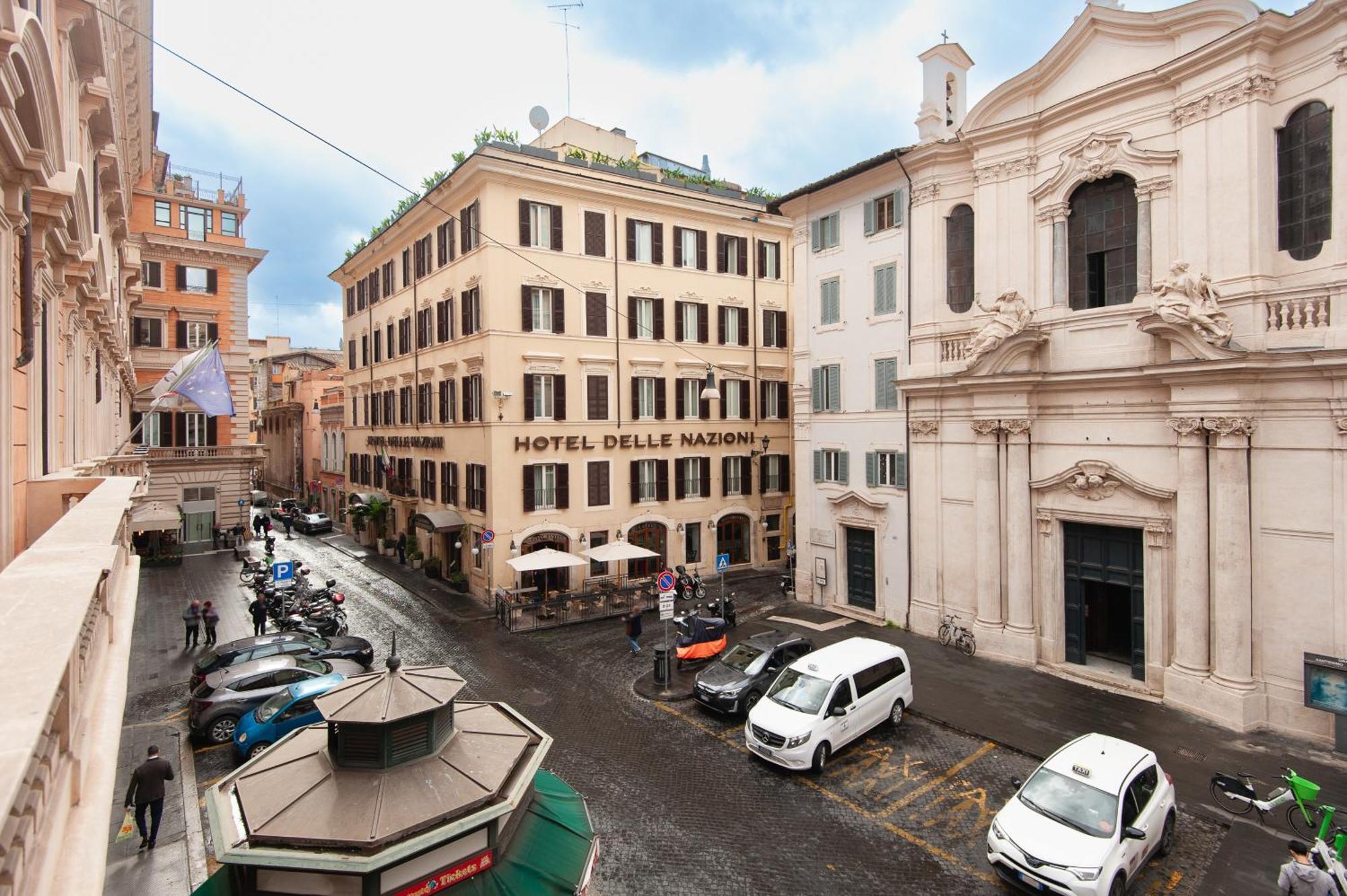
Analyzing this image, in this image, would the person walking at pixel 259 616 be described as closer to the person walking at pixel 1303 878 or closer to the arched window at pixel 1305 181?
the person walking at pixel 1303 878

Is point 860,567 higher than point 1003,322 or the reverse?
the reverse

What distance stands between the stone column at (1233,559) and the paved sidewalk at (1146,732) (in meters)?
1.52

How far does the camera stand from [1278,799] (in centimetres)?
1157

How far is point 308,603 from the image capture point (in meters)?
25.4

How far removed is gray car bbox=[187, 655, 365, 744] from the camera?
15.5 meters

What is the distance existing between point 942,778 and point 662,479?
18.9 meters

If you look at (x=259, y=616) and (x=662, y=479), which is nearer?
(x=259, y=616)

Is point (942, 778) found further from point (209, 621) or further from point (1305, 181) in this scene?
point (209, 621)

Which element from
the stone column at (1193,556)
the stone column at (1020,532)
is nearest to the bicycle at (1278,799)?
the stone column at (1193,556)

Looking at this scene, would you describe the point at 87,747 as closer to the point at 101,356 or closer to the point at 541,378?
the point at 101,356

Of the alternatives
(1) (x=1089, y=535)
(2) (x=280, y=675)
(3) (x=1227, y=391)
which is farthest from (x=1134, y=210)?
(2) (x=280, y=675)

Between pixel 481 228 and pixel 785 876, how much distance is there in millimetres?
24070

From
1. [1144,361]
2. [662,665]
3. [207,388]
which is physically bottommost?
[662,665]

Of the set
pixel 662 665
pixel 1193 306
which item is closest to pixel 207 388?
pixel 662 665
